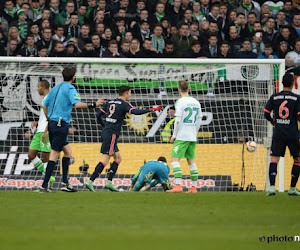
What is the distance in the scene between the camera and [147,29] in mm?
18734

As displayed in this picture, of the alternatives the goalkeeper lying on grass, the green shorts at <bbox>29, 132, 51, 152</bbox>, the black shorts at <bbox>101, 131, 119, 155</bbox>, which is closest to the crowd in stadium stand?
the green shorts at <bbox>29, 132, 51, 152</bbox>

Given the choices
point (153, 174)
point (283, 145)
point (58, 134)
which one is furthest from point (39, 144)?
point (283, 145)

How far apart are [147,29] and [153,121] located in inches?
146

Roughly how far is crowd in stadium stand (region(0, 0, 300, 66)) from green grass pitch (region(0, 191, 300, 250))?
764 cm

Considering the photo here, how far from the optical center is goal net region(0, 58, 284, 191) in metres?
15.4

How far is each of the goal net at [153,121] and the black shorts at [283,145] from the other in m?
3.28

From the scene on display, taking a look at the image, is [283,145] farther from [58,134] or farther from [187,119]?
[58,134]

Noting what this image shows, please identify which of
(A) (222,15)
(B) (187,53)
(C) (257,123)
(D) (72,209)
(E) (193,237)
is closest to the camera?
(E) (193,237)

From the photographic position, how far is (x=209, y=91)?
617 inches

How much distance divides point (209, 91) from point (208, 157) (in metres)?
1.47

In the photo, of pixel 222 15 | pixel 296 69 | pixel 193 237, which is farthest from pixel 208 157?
pixel 193 237

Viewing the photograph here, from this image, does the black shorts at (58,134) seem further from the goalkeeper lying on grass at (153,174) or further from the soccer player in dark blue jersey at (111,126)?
the goalkeeper lying on grass at (153,174)

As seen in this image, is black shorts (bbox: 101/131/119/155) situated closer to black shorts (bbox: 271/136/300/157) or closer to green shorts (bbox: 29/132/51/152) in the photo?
green shorts (bbox: 29/132/51/152)

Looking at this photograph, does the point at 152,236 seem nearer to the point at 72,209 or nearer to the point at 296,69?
the point at 72,209
